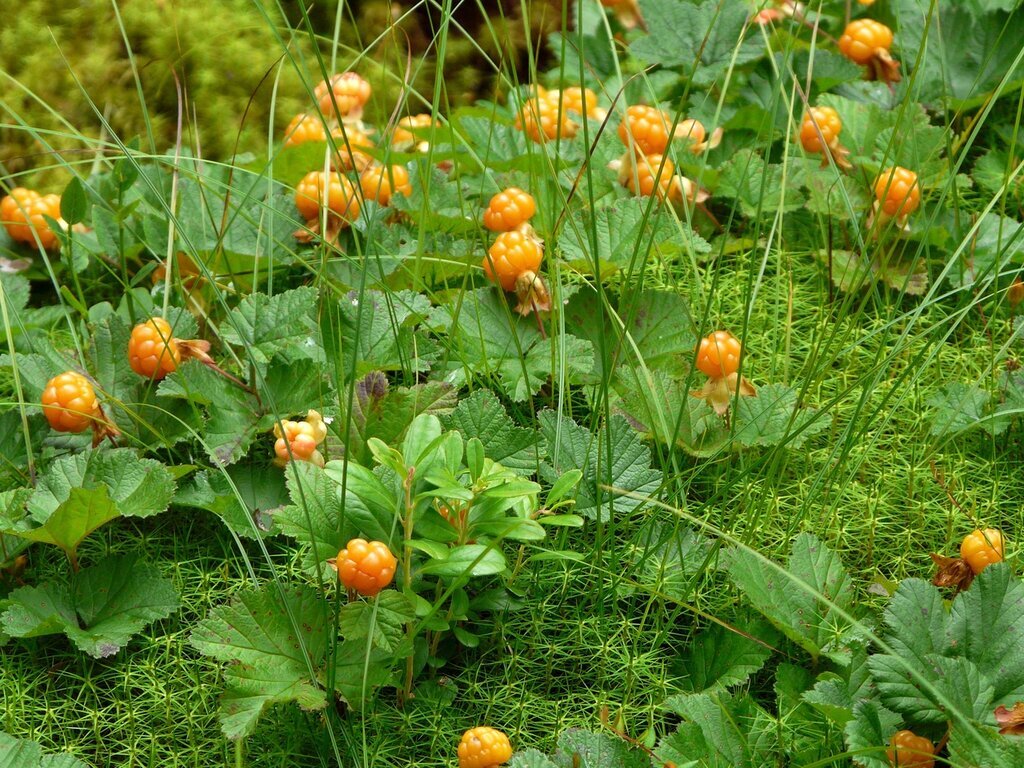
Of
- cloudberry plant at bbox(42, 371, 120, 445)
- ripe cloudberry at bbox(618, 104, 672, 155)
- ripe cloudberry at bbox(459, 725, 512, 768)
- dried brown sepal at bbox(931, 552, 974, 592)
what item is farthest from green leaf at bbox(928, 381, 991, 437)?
cloudberry plant at bbox(42, 371, 120, 445)

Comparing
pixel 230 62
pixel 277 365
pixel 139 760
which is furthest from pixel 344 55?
pixel 139 760

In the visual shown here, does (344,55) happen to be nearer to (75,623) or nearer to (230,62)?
(230,62)

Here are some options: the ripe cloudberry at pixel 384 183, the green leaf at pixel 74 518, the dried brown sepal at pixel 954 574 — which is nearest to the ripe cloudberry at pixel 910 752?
the dried brown sepal at pixel 954 574

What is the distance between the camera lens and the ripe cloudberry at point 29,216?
229 cm

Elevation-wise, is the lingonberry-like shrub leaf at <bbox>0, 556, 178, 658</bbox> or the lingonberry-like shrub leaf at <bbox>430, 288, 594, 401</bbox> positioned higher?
the lingonberry-like shrub leaf at <bbox>430, 288, 594, 401</bbox>

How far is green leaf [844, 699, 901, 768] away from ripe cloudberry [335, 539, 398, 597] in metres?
0.61

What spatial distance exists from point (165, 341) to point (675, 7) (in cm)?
152

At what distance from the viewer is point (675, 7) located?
8.74 ft

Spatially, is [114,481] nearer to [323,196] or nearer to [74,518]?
[74,518]

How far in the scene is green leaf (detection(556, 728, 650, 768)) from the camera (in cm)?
141

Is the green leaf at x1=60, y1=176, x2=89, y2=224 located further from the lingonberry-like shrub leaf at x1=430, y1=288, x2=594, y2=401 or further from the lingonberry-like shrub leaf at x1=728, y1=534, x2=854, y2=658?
the lingonberry-like shrub leaf at x1=728, y1=534, x2=854, y2=658

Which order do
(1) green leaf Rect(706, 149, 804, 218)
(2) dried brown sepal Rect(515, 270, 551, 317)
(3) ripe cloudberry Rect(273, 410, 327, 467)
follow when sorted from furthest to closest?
(1) green leaf Rect(706, 149, 804, 218), (2) dried brown sepal Rect(515, 270, 551, 317), (3) ripe cloudberry Rect(273, 410, 327, 467)

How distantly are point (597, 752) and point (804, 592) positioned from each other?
1.26 ft

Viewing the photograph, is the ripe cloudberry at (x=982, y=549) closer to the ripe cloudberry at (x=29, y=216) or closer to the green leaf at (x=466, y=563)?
the green leaf at (x=466, y=563)
